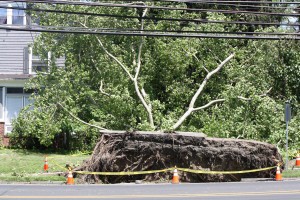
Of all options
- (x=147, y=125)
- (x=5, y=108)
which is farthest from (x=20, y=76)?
(x=147, y=125)

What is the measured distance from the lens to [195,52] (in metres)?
24.3

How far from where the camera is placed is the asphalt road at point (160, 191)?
43.7 feet

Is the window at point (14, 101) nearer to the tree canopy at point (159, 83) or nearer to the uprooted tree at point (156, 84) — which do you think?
the tree canopy at point (159, 83)

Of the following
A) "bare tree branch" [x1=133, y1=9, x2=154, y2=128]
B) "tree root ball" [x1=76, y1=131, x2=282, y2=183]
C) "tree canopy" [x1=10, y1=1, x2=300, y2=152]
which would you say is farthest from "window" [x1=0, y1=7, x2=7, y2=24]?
"tree root ball" [x1=76, y1=131, x2=282, y2=183]

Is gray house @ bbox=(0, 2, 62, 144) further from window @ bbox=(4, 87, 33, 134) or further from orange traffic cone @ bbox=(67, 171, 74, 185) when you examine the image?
orange traffic cone @ bbox=(67, 171, 74, 185)

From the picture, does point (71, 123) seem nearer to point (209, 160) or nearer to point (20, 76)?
point (20, 76)

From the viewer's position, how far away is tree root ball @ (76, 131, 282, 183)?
17.0 metres

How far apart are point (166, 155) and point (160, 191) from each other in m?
2.90

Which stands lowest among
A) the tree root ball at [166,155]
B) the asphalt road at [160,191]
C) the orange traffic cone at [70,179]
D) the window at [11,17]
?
the asphalt road at [160,191]

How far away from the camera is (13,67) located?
29750mm

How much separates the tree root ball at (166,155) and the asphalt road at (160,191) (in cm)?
101

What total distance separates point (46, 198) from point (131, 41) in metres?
12.4

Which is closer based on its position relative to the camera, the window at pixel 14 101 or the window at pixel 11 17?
the window at pixel 11 17

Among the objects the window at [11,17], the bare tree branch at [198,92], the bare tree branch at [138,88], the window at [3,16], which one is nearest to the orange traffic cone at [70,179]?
the bare tree branch at [138,88]
